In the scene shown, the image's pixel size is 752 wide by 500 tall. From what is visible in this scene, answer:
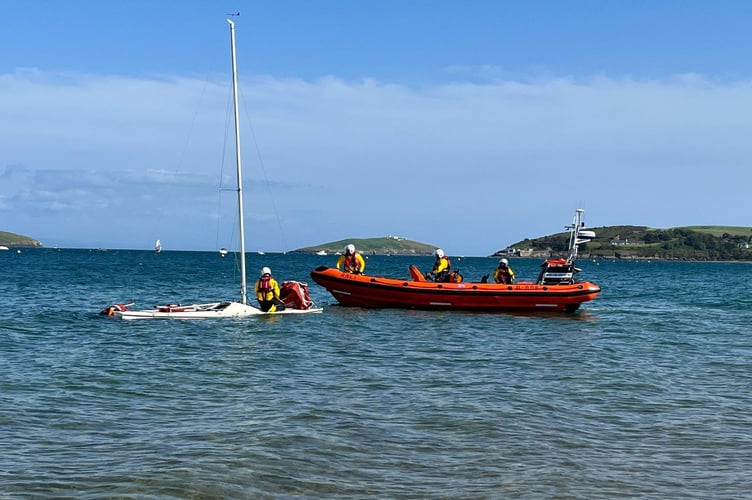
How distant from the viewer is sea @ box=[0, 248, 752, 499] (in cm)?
765

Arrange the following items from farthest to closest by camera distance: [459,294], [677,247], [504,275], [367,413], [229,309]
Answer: [677,247] → [504,275] → [459,294] → [229,309] → [367,413]

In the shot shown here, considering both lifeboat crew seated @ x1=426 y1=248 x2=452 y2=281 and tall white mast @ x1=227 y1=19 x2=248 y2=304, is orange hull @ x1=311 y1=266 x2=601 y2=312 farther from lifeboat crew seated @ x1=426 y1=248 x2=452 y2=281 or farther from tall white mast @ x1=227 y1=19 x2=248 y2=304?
tall white mast @ x1=227 y1=19 x2=248 y2=304

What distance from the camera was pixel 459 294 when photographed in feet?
88.2

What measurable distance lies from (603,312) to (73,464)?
25930mm

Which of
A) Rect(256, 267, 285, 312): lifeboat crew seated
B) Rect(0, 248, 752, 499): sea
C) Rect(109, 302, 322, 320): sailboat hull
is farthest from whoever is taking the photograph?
Rect(256, 267, 285, 312): lifeboat crew seated

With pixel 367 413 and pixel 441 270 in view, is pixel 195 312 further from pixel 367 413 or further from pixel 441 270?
pixel 367 413

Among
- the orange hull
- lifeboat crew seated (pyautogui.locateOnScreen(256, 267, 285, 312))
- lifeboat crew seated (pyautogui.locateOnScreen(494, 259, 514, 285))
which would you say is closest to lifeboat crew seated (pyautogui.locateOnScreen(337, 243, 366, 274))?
the orange hull

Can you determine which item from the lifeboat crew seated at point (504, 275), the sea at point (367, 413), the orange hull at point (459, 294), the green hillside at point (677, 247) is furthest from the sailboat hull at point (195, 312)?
the green hillside at point (677, 247)

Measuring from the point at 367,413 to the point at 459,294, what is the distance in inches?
654

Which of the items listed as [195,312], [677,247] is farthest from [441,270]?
[677,247]

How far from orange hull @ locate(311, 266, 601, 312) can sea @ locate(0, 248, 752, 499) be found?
5.21m

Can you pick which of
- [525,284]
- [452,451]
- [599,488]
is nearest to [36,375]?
[452,451]

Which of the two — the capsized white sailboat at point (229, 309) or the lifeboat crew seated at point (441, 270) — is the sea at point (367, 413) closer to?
the capsized white sailboat at point (229, 309)

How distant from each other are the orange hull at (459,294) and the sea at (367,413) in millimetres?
5205
